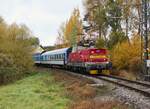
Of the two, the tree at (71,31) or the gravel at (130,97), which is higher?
the tree at (71,31)

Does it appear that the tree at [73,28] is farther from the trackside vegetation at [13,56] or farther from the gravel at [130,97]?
the gravel at [130,97]

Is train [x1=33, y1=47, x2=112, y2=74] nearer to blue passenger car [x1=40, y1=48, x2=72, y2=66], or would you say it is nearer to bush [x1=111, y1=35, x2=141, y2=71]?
blue passenger car [x1=40, y1=48, x2=72, y2=66]

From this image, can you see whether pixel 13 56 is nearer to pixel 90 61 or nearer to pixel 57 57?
pixel 57 57

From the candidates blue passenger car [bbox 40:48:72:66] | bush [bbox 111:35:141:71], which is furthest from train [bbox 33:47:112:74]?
bush [bbox 111:35:141:71]

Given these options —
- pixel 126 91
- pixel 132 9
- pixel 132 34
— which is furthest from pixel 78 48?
pixel 126 91

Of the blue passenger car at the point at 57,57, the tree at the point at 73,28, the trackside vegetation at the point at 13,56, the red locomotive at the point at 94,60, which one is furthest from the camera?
the tree at the point at 73,28

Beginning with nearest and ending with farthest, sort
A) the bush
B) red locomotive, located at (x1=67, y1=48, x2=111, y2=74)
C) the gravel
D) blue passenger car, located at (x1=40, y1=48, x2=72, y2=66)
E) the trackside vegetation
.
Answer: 1. the gravel
2. red locomotive, located at (x1=67, y1=48, x2=111, y2=74)
3. the trackside vegetation
4. the bush
5. blue passenger car, located at (x1=40, y1=48, x2=72, y2=66)

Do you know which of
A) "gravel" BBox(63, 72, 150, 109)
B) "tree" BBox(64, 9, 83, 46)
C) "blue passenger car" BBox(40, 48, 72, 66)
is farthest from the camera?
"tree" BBox(64, 9, 83, 46)

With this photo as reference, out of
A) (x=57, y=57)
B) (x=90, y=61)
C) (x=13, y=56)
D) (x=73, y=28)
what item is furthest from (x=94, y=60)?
(x=73, y=28)

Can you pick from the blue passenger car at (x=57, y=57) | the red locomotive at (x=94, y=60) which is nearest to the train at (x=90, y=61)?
the red locomotive at (x=94, y=60)

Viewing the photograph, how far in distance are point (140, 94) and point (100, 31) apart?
133 feet

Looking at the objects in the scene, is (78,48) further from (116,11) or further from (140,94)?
(140,94)

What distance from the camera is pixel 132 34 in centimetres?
5356

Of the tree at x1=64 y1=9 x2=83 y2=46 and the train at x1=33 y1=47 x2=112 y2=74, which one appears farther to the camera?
the tree at x1=64 y1=9 x2=83 y2=46
